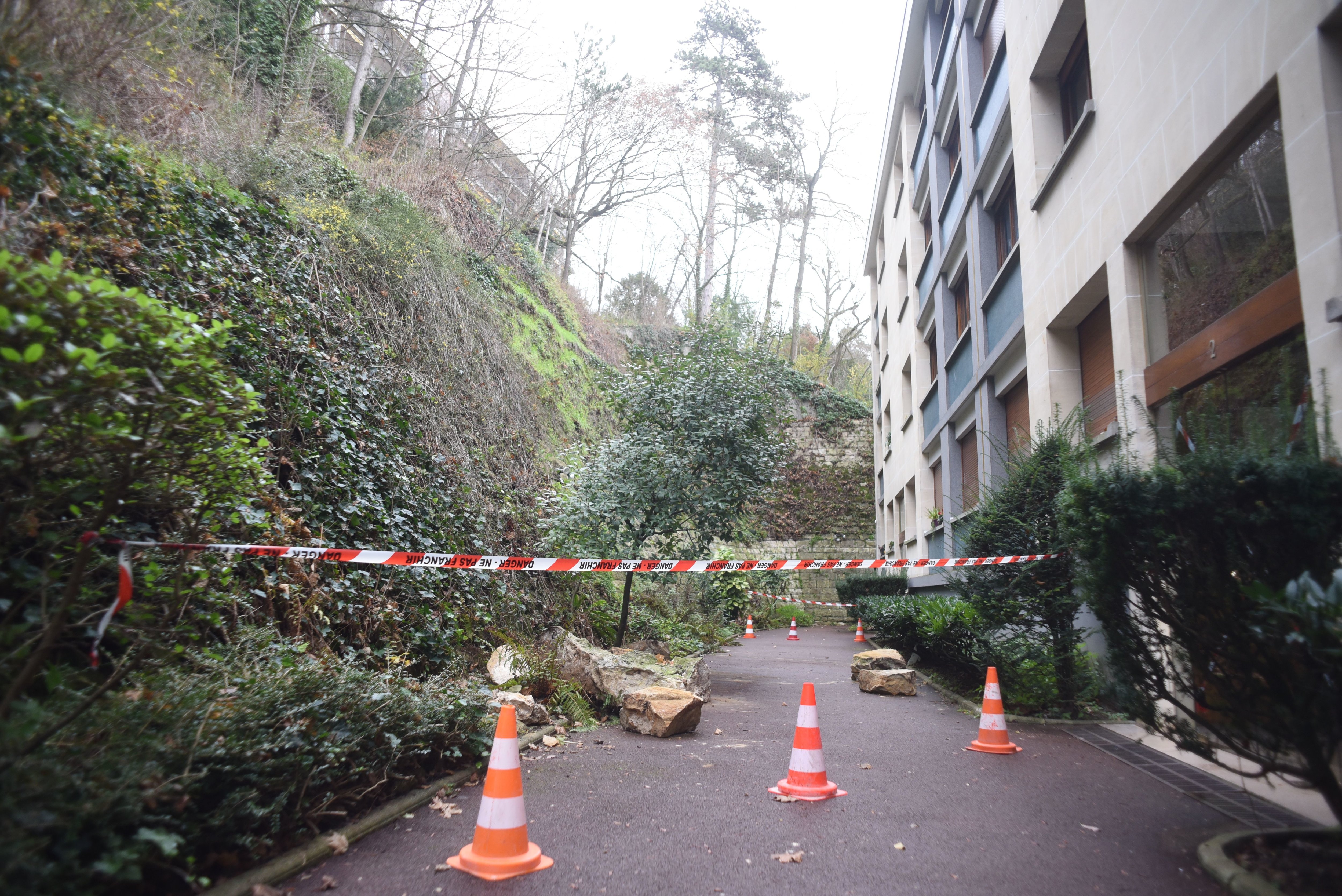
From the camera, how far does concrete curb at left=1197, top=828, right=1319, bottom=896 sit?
3.37 metres

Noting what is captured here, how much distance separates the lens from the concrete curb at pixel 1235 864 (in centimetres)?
337

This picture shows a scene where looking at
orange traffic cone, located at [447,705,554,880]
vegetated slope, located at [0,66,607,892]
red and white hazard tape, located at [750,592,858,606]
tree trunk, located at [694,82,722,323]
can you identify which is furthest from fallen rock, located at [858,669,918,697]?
tree trunk, located at [694,82,722,323]

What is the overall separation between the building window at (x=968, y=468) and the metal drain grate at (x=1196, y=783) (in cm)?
632

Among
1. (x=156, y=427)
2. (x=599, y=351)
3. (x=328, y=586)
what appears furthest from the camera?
(x=599, y=351)

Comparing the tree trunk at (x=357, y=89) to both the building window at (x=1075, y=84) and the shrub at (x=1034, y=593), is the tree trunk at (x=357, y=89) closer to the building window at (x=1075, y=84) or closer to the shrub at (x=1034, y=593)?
the building window at (x=1075, y=84)

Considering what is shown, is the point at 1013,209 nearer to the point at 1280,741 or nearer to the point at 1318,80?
the point at 1318,80

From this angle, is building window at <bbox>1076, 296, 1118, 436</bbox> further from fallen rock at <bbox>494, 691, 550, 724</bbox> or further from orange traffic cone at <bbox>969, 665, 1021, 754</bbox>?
fallen rock at <bbox>494, 691, 550, 724</bbox>

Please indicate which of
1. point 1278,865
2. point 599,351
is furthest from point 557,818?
point 599,351

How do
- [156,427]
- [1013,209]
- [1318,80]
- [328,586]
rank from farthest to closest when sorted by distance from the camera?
1. [1013,209]
2. [328,586]
3. [1318,80]
4. [156,427]

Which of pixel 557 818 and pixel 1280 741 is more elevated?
pixel 1280 741

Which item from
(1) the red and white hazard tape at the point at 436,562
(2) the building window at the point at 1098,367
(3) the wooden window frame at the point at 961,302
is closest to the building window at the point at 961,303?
(3) the wooden window frame at the point at 961,302

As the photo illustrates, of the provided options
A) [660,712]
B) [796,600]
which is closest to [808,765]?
[660,712]

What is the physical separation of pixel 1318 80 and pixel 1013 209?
27.6ft

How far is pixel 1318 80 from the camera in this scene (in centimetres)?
494
